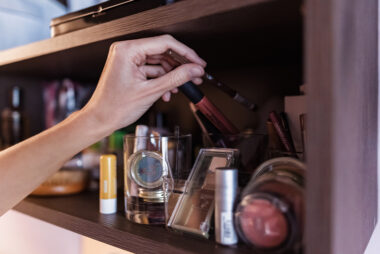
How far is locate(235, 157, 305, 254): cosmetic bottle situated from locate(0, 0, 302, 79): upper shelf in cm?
17

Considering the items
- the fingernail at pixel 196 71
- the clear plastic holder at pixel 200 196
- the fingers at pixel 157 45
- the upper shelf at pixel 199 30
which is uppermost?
the upper shelf at pixel 199 30

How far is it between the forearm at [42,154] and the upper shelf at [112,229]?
7cm

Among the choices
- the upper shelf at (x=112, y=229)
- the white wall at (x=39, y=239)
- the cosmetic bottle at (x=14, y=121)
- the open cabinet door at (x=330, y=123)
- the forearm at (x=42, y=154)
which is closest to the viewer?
the open cabinet door at (x=330, y=123)

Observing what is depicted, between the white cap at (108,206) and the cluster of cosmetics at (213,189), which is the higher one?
the cluster of cosmetics at (213,189)

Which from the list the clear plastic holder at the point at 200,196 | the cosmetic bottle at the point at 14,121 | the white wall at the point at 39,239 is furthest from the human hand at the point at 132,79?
the cosmetic bottle at the point at 14,121

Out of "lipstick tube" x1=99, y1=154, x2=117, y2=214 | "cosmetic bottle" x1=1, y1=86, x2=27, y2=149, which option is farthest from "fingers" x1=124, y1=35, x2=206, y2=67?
"cosmetic bottle" x1=1, y1=86, x2=27, y2=149

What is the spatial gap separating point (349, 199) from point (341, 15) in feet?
0.59

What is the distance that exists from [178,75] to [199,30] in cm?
7

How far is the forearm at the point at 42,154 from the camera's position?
20.0 inches

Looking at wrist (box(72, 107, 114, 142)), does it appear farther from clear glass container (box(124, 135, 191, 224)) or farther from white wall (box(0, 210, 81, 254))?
white wall (box(0, 210, 81, 254))

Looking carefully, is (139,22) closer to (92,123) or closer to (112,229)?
(92,123)

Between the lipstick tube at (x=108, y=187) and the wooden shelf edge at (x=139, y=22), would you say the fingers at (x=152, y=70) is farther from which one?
the lipstick tube at (x=108, y=187)

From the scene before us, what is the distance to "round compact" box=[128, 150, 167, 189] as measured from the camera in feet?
1.69

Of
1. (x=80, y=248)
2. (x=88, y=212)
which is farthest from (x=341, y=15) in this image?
(x=80, y=248)
